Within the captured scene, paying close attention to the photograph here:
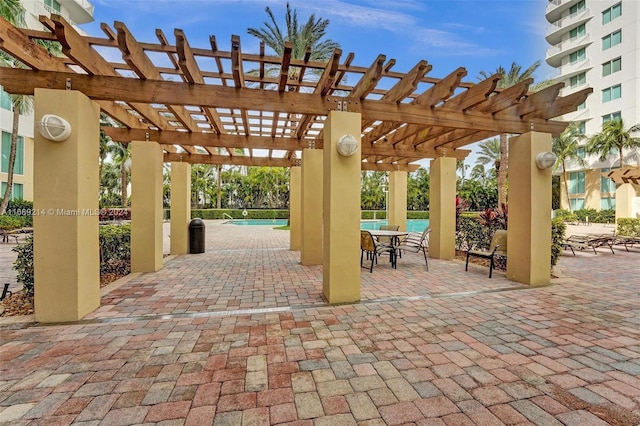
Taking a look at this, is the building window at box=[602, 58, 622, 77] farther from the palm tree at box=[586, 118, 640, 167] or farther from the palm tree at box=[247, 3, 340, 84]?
the palm tree at box=[247, 3, 340, 84]

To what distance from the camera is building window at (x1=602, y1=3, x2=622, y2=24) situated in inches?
951

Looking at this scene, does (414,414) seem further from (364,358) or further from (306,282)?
(306,282)

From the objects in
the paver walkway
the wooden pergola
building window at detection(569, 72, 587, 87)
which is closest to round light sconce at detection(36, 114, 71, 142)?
the wooden pergola

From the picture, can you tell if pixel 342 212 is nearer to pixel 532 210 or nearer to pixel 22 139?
pixel 532 210

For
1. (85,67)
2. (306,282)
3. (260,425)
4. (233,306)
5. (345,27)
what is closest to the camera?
(260,425)

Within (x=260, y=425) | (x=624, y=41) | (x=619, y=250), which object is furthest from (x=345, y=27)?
(x=624, y=41)

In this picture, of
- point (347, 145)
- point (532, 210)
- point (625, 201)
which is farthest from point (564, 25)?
point (347, 145)

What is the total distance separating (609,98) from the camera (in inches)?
992

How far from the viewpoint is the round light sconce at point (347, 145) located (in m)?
4.25

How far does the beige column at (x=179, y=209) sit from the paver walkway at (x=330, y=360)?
4.01 meters

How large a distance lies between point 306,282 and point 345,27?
786 cm

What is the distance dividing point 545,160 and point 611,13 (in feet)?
104

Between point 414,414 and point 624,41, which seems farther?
point 624,41

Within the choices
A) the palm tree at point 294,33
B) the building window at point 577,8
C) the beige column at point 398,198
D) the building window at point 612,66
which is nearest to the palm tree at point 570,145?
the building window at point 612,66
